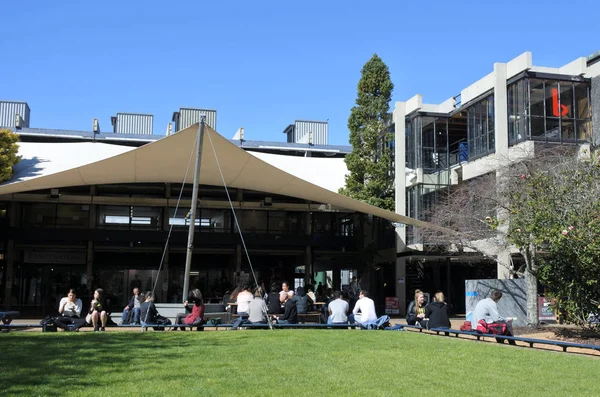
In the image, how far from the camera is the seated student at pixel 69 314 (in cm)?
1296

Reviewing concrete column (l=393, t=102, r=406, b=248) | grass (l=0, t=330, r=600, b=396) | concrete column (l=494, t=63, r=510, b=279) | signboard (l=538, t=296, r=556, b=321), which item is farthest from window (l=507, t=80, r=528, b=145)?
grass (l=0, t=330, r=600, b=396)

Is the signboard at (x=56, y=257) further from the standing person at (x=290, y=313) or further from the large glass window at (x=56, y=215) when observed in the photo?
the standing person at (x=290, y=313)

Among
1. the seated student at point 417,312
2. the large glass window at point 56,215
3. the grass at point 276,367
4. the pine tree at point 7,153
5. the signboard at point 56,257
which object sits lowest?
the grass at point 276,367

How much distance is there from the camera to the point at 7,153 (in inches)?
971

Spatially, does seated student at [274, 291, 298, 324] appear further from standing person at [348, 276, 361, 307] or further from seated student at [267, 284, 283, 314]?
standing person at [348, 276, 361, 307]

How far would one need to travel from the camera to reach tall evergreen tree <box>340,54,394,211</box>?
27406 millimetres

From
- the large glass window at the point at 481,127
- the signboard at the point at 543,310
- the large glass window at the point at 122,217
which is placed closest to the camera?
the signboard at the point at 543,310

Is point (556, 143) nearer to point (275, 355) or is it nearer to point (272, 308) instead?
point (272, 308)

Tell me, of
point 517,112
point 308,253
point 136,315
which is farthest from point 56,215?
point 517,112

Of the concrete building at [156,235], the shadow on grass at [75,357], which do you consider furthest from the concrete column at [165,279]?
the shadow on grass at [75,357]

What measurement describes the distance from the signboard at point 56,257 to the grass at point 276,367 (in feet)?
60.3

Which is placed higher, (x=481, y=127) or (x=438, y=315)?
(x=481, y=127)

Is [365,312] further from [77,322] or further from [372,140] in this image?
[372,140]

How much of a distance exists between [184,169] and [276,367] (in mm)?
12839
